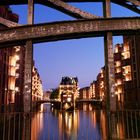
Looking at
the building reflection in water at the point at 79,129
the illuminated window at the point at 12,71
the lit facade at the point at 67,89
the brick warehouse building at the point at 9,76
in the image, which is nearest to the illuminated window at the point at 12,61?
the brick warehouse building at the point at 9,76

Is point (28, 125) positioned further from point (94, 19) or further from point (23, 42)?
point (94, 19)

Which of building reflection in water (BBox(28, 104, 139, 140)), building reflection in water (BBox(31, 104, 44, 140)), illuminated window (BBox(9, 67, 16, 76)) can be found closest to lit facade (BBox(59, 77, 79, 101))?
illuminated window (BBox(9, 67, 16, 76))

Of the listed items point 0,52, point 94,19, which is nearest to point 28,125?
point 94,19

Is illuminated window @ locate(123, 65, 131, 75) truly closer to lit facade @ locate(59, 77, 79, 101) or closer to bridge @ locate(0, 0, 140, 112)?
bridge @ locate(0, 0, 140, 112)

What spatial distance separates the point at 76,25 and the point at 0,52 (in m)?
41.1

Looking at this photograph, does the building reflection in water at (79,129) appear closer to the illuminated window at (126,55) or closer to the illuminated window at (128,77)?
the illuminated window at (128,77)

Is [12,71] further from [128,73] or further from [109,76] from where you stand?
[109,76]

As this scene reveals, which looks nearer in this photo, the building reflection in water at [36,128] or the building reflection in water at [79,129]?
the building reflection in water at [79,129]

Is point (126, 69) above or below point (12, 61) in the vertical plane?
below

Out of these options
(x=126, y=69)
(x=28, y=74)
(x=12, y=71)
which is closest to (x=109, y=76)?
(x=28, y=74)

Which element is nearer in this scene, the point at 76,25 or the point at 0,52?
the point at 76,25

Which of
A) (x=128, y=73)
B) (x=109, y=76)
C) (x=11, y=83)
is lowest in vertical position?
(x=109, y=76)

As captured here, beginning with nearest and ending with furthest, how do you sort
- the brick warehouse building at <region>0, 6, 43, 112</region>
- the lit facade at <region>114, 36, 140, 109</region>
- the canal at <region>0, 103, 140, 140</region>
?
the canal at <region>0, 103, 140, 140</region>, the brick warehouse building at <region>0, 6, 43, 112</region>, the lit facade at <region>114, 36, 140, 109</region>

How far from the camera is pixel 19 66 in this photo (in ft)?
221
